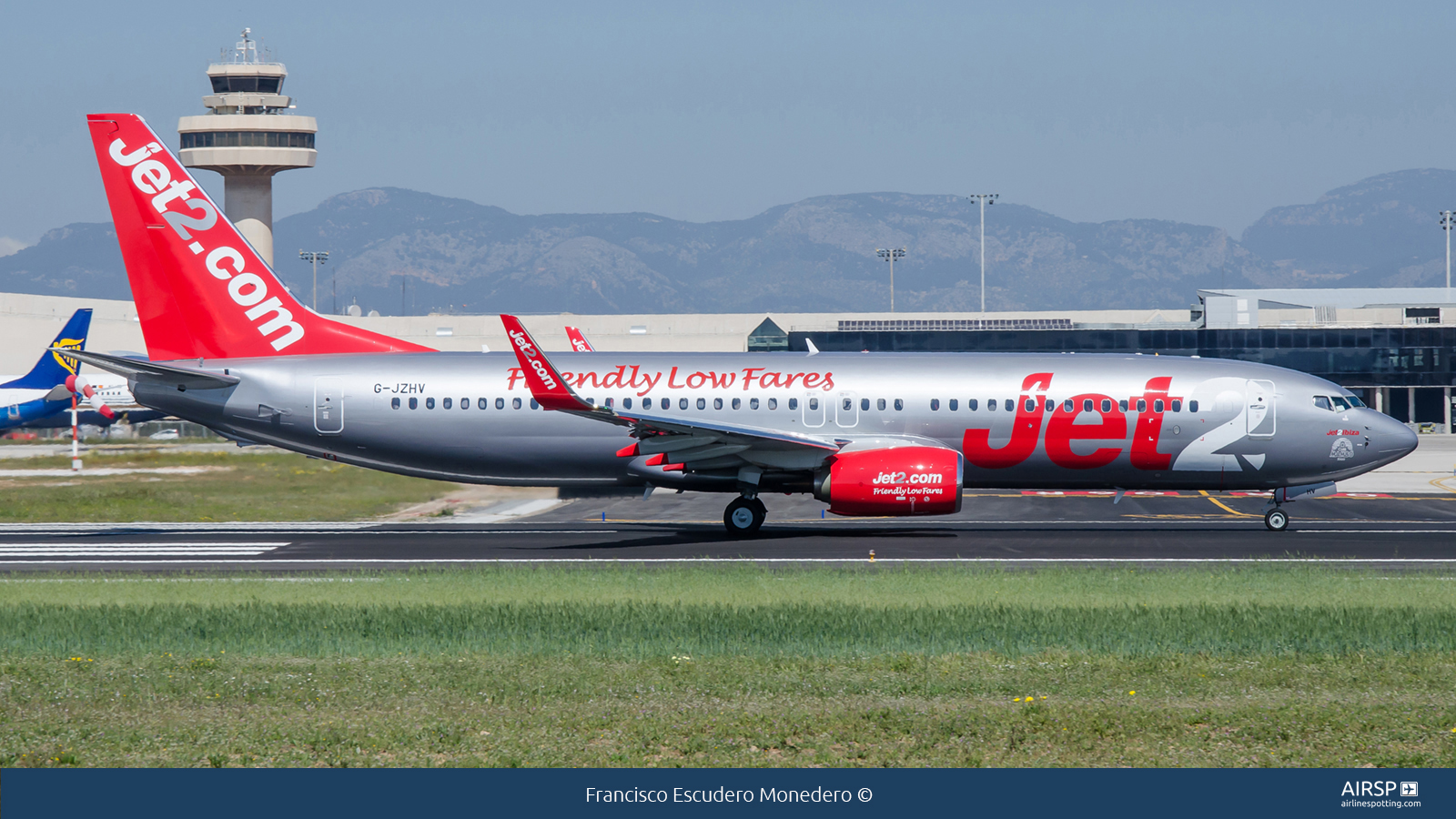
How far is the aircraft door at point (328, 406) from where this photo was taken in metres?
29.8

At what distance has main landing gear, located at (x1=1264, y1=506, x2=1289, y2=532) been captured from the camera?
99.3 feet

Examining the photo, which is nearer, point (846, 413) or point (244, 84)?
point (846, 413)

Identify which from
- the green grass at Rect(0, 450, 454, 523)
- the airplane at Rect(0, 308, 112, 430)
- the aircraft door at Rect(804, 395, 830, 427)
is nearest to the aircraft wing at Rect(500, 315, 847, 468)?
the aircraft door at Rect(804, 395, 830, 427)

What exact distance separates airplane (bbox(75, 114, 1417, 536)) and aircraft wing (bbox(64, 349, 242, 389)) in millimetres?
61

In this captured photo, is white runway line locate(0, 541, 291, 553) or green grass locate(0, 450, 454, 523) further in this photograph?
green grass locate(0, 450, 454, 523)

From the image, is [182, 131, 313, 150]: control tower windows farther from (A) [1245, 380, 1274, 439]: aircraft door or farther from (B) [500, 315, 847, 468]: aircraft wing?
(A) [1245, 380, 1274, 439]: aircraft door

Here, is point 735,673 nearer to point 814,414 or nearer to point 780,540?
point 780,540

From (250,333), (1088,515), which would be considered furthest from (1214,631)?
(250,333)

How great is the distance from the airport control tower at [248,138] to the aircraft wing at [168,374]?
3398 inches

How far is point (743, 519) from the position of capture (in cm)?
2959

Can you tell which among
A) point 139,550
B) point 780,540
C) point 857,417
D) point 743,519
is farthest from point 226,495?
point 857,417

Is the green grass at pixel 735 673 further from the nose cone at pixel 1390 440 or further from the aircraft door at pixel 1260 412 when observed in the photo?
the nose cone at pixel 1390 440

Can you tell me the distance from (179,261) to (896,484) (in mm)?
17156
